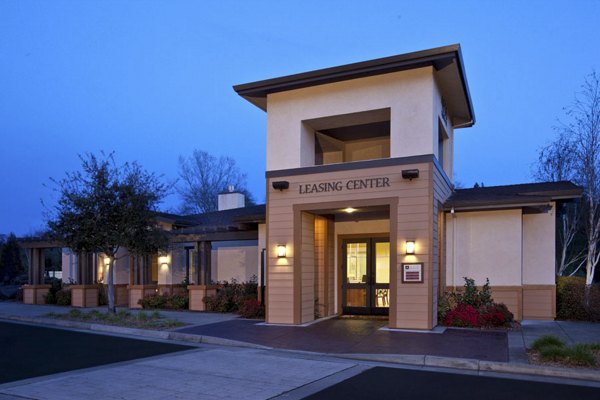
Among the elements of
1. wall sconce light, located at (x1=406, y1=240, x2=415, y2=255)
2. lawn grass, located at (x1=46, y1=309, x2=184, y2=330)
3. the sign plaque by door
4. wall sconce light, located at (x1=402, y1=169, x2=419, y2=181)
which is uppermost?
wall sconce light, located at (x1=402, y1=169, x2=419, y2=181)

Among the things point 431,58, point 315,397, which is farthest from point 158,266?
point 315,397

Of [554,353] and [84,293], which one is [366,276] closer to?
[554,353]

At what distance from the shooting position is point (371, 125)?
15383mm

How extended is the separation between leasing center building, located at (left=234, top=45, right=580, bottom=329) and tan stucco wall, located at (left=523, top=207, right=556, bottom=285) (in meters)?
0.03

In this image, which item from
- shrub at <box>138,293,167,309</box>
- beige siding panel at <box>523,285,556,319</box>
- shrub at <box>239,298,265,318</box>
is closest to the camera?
beige siding panel at <box>523,285,556,319</box>

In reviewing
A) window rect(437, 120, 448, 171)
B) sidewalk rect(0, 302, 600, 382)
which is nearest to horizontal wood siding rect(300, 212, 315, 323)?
sidewalk rect(0, 302, 600, 382)

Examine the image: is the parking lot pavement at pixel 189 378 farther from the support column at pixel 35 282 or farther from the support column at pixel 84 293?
the support column at pixel 35 282

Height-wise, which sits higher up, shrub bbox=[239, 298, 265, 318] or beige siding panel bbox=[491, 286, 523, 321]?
beige siding panel bbox=[491, 286, 523, 321]

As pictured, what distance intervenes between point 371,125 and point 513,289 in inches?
238

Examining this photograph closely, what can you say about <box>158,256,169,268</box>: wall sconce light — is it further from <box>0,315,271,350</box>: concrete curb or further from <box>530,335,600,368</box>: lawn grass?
<box>530,335,600,368</box>: lawn grass

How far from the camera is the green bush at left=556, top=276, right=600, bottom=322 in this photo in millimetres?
14086

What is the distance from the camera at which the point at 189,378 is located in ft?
26.3

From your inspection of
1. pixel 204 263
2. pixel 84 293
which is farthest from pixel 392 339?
pixel 84 293

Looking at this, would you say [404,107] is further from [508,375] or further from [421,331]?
[508,375]
